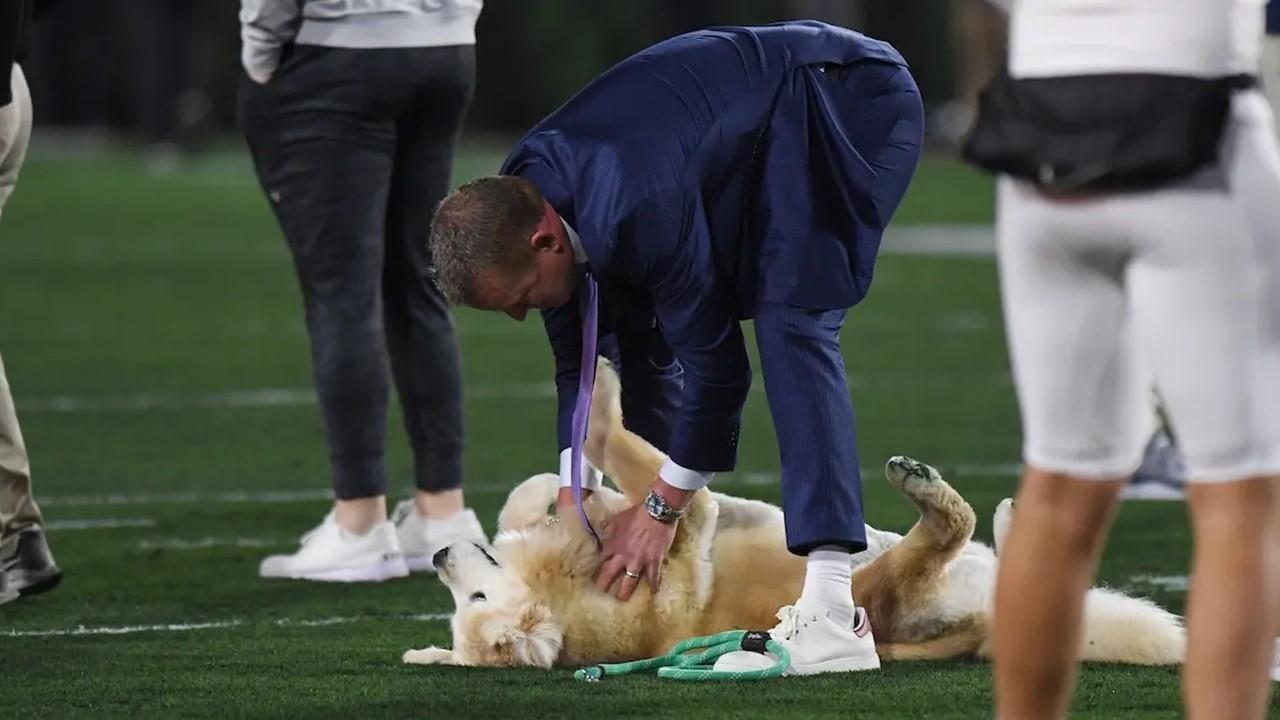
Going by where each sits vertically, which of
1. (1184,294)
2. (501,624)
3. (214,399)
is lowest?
(214,399)

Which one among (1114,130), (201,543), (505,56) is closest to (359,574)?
(201,543)

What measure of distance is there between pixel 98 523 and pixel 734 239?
114 inches

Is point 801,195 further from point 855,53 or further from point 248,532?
point 248,532

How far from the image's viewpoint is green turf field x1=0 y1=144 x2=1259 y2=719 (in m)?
4.45

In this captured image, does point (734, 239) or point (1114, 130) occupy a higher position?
point (1114, 130)

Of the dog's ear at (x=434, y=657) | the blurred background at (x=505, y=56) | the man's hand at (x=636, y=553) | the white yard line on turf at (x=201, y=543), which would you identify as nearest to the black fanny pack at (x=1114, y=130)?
the man's hand at (x=636, y=553)

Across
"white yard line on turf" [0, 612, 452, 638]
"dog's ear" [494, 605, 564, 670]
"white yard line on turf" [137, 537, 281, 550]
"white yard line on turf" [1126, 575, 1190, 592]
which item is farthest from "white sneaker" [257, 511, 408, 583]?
"white yard line on turf" [1126, 575, 1190, 592]

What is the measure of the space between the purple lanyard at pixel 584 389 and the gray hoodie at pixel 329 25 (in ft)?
4.92

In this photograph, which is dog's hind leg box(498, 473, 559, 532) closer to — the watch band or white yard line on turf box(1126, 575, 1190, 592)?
the watch band

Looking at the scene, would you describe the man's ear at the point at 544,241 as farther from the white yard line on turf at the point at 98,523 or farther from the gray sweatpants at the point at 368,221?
the white yard line on turf at the point at 98,523

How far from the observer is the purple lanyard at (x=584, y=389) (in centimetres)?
458

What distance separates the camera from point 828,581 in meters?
4.52

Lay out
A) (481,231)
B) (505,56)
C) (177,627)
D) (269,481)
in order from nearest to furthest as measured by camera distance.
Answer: (481,231) → (177,627) → (269,481) → (505,56)

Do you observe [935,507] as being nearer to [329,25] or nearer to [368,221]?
[368,221]
